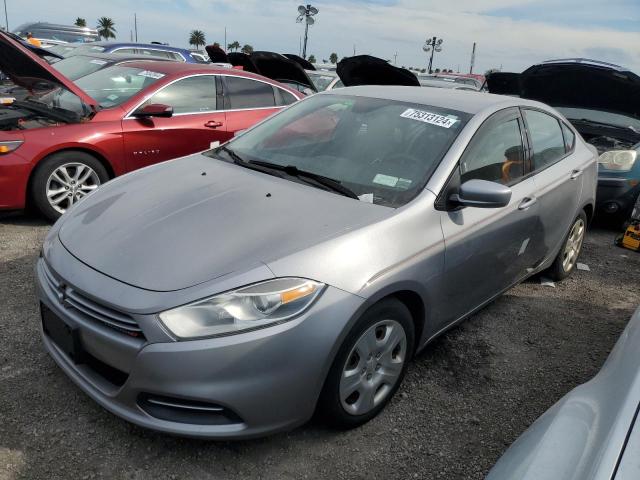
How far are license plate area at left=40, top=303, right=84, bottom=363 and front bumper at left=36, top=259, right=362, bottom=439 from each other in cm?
3

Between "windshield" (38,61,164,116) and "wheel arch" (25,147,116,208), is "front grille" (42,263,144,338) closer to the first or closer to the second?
"wheel arch" (25,147,116,208)

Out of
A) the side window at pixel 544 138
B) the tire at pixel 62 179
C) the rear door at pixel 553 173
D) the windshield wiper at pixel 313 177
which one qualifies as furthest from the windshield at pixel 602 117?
the tire at pixel 62 179

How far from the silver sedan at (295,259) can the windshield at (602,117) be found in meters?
3.91

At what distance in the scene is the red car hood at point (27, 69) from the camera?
4.23m

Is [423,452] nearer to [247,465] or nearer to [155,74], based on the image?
[247,465]

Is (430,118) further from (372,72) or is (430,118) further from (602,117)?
(602,117)

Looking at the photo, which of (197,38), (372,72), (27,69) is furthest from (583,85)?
(197,38)

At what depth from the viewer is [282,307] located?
2.06 m

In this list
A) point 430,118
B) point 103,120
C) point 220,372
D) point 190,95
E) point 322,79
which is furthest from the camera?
point 322,79

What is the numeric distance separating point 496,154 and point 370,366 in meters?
1.55

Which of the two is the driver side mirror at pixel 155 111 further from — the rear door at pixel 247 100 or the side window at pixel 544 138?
the side window at pixel 544 138

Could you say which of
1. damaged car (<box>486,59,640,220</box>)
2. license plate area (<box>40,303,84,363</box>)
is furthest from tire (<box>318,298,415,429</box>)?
damaged car (<box>486,59,640,220</box>)

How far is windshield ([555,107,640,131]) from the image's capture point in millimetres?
6697

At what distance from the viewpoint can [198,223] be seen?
2443mm
